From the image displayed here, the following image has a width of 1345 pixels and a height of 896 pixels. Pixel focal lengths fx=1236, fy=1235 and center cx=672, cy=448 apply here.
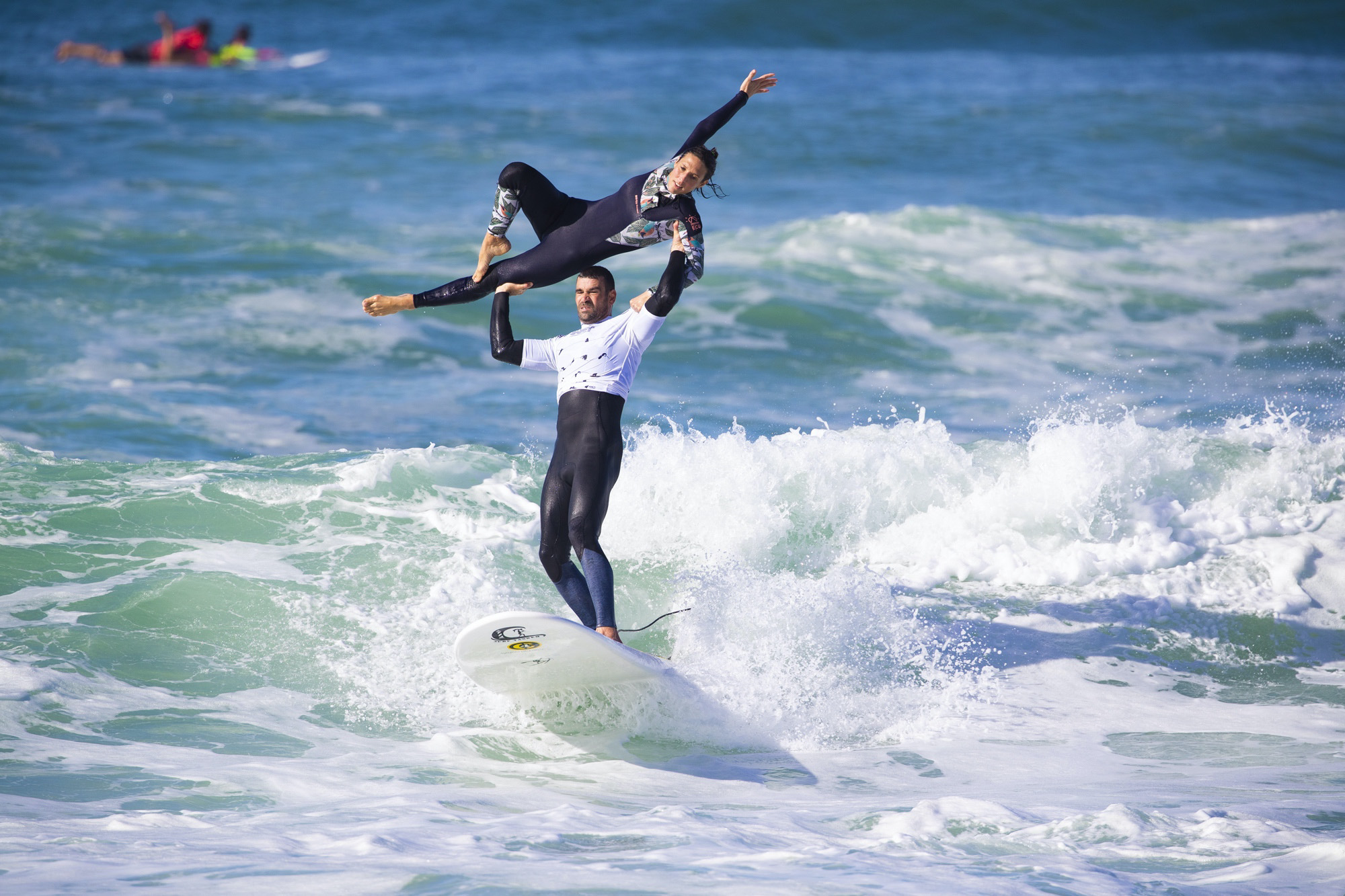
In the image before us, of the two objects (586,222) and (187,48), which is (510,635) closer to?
(586,222)

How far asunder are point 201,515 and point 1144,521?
664 centimetres

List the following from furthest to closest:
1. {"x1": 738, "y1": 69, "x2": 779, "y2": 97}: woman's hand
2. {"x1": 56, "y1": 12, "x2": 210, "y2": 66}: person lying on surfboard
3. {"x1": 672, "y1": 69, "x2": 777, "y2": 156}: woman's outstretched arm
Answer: {"x1": 56, "y1": 12, "x2": 210, "y2": 66}: person lying on surfboard, {"x1": 738, "y1": 69, "x2": 779, "y2": 97}: woman's hand, {"x1": 672, "y1": 69, "x2": 777, "y2": 156}: woman's outstretched arm

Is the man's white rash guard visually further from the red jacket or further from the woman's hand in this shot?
the red jacket

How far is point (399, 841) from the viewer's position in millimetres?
4824

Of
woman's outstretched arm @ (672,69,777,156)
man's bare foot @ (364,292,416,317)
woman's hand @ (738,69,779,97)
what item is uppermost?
woman's hand @ (738,69,779,97)

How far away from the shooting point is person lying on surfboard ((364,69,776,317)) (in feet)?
20.3

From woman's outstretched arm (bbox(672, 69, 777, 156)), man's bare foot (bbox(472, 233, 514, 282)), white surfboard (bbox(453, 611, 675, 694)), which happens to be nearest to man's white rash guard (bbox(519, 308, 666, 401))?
man's bare foot (bbox(472, 233, 514, 282))

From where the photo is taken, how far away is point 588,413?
6.40 metres

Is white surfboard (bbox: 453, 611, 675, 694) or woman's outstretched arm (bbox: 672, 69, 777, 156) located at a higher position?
woman's outstretched arm (bbox: 672, 69, 777, 156)

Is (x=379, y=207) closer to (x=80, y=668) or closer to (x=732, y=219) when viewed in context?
(x=732, y=219)

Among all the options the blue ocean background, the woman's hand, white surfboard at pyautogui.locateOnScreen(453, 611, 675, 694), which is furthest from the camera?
the woman's hand

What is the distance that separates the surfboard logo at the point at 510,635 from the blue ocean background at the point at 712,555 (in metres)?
0.63

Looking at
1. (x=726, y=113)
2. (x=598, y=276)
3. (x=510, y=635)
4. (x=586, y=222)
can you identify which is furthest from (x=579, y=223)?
(x=510, y=635)

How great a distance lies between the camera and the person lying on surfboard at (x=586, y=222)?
6.20 m
